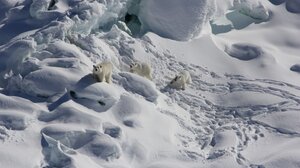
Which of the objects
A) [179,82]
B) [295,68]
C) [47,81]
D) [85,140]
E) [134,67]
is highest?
[47,81]

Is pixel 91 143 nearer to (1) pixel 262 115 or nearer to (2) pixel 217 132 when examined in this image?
(2) pixel 217 132

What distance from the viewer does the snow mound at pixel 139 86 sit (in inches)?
326

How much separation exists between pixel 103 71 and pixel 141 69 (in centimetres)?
89

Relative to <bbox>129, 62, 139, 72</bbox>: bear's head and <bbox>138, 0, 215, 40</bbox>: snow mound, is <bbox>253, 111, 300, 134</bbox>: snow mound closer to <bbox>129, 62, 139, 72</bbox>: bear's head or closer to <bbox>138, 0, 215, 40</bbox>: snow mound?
<bbox>129, 62, 139, 72</bbox>: bear's head

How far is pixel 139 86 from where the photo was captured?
27.4 ft

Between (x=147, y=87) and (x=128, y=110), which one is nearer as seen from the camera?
(x=128, y=110)

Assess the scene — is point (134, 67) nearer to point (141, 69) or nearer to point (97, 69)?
point (141, 69)

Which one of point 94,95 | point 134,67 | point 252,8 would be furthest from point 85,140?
point 252,8

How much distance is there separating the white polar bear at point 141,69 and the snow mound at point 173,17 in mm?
1308

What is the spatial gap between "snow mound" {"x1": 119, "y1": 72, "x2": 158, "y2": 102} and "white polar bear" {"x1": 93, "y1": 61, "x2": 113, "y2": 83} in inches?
11.7

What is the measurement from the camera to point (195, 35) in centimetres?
1002

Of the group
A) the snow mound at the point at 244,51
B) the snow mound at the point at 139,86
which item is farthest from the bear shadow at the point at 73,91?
the snow mound at the point at 244,51

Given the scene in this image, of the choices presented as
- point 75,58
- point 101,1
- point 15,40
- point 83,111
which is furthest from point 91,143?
point 101,1

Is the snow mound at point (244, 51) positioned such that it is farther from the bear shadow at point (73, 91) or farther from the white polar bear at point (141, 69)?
the bear shadow at point (73, 91)
